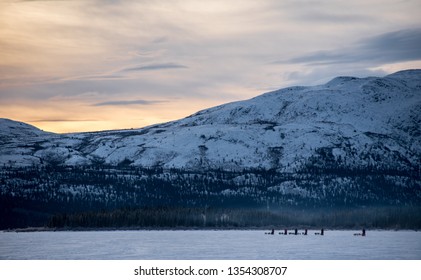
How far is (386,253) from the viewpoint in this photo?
10031 cm

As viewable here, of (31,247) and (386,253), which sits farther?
(31,247)

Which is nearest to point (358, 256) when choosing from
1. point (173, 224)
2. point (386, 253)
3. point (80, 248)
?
point (386, 253)

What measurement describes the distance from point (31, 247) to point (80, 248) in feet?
25.4
